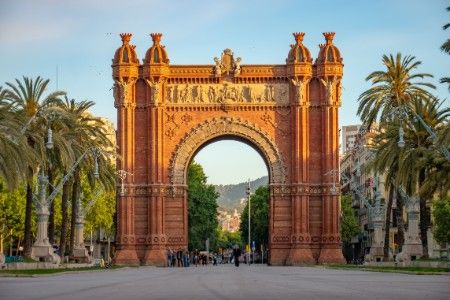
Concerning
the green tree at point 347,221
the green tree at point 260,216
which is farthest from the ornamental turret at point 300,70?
the green tree at point 260,216

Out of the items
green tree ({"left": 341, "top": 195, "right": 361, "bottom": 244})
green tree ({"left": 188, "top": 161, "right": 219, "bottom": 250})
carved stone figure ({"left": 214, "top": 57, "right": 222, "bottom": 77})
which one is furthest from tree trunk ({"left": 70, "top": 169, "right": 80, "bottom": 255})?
green tree ({"left": 341, "top": 195, "right": 361, "bottom": 244})

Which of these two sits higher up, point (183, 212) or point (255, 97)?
point (255, 97)

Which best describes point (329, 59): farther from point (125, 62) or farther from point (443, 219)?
point (443, 219)

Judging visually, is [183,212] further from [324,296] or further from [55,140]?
[324,296]

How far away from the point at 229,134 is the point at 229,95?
3.07m

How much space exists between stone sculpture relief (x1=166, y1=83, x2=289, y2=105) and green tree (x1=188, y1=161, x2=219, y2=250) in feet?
133

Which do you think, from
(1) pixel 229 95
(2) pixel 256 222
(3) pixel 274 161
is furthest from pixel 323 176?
(2) pixel 256 222

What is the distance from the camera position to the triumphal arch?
6975 centimetres

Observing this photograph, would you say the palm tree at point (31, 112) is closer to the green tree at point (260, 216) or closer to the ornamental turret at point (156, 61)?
the ornamental turret at point (156, 61)

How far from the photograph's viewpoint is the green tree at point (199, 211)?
112 metres

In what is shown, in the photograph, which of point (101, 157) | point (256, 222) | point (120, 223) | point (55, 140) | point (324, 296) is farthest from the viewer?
point (256, 222)

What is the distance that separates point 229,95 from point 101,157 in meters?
12.7

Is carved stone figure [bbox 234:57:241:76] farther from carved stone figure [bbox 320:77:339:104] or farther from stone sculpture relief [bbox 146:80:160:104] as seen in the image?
carved stone figure [bbox 320:77:339:104]

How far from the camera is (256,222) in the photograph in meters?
136
